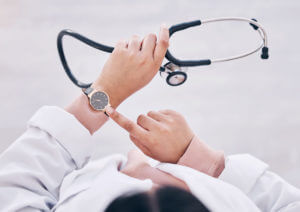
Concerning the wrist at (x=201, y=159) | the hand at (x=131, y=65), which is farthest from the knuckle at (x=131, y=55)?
the wrist at (x=201, y=159)

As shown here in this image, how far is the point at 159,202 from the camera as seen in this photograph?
583 mm

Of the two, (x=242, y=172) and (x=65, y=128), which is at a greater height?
(x=65, y=128)

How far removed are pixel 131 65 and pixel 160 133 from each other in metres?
0.14

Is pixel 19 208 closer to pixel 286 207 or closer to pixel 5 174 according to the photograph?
pixel 5 174

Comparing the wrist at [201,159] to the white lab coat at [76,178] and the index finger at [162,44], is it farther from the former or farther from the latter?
the index finger at [162,44]

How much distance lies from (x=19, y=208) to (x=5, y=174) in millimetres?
68

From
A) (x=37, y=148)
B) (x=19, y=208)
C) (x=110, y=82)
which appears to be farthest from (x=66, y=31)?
(x=19, y=208)

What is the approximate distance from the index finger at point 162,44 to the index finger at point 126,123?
0.13m

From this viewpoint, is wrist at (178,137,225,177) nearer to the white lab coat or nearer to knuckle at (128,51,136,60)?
the white lab coat

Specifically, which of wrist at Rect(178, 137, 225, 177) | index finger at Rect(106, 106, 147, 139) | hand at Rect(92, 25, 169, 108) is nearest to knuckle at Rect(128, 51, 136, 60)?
hand at Rect(92, 25, 169, 108)

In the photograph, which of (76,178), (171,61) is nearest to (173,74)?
(171,61)

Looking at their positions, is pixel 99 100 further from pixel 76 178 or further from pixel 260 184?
pixel 260 184

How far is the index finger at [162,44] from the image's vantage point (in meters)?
0.79

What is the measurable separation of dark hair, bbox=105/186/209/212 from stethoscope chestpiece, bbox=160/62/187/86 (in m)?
0.27
